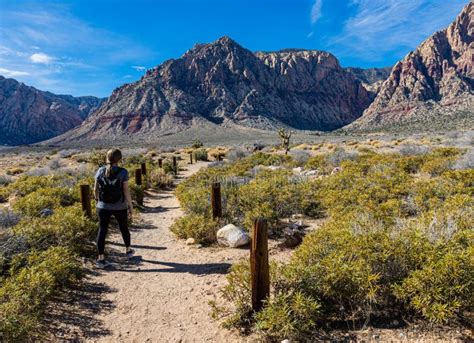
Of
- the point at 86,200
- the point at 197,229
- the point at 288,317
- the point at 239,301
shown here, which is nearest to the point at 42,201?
the point at 86,200

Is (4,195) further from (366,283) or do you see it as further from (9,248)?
(366,283)

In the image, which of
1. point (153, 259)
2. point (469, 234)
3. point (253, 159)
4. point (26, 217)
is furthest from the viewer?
point (253, 159)

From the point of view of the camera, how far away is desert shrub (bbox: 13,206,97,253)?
5.72 m

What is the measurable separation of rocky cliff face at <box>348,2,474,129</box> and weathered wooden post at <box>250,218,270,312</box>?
12069cm

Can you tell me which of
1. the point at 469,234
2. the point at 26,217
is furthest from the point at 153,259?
the point at 469,234

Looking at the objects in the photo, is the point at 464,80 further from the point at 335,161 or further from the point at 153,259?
the point at 153,259

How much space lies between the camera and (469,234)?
4203 mm

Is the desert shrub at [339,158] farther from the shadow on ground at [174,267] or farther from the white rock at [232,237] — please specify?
the shadow on ground at [174,267]

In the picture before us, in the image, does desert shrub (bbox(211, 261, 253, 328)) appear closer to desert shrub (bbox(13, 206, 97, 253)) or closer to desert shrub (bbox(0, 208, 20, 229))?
desert shrub (bbox(13, 206, 97, 253))

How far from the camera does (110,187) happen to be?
5.38 metres

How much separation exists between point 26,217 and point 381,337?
784 centimetres

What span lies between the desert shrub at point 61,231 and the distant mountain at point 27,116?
159 meters

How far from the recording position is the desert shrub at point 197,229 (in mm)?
6918

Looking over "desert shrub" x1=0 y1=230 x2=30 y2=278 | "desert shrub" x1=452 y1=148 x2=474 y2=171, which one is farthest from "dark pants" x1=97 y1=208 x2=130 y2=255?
"desert shrub" x1=452 y1=148 x2=474 y2=171
